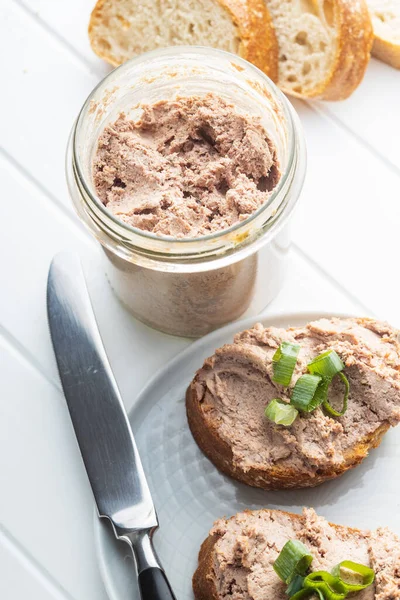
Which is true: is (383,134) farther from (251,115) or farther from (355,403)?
(355,403)

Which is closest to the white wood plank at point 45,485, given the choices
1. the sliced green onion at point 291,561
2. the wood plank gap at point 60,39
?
the sliced green onion at point 291,561

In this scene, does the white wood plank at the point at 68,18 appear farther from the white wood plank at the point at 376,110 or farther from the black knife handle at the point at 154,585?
the black knife handle at the point at 154,585

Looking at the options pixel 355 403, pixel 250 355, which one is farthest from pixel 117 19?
pixel 355 403

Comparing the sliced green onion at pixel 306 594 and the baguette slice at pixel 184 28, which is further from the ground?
the baguette slice at pixel 184 28

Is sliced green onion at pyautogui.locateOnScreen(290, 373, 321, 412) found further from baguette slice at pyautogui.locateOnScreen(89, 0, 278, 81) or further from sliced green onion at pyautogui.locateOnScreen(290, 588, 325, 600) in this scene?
baguette slice at pyautogui.locateOnScreen(89, 0, 278, 81)

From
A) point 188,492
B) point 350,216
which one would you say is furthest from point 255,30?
point 188,492

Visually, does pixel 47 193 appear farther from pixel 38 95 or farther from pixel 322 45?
pixel 322 45
